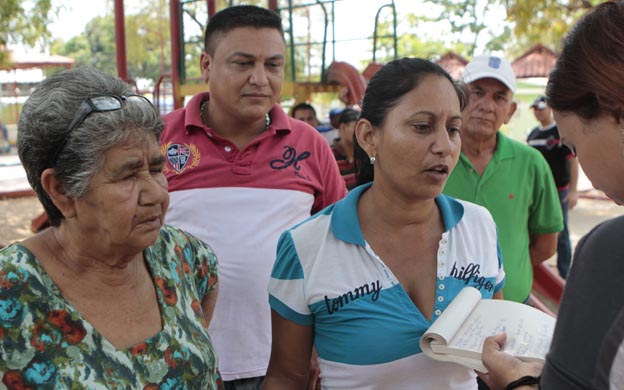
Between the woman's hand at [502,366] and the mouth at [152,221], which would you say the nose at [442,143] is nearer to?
the woman's hand at [502,366]

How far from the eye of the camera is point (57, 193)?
5.54 feet

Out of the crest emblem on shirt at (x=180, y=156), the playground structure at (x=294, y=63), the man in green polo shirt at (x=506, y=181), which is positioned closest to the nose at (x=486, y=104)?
the man in green polo shirt at (x=506, y=181)

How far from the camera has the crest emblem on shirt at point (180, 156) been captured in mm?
2621

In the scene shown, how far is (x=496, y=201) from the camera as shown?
317 centimetres

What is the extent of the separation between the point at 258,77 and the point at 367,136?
73cm

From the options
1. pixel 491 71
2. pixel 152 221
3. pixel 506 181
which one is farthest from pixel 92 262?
pixel 491 71

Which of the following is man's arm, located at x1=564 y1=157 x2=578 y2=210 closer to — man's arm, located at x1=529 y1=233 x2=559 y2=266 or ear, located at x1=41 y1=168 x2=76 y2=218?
man's arm, located at x1=529 y1=233 x2=559 y2=266

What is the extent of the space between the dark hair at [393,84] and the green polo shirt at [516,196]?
1.11m

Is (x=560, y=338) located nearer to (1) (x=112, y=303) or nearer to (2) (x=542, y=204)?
(1) (x=112, y=303)

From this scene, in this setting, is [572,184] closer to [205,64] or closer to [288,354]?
[205,64]

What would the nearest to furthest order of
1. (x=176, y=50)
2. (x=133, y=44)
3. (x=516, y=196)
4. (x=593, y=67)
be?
(x=593, y=67)
(x=516, y=196)
(x=176, y=50)
(x=133, y=44)

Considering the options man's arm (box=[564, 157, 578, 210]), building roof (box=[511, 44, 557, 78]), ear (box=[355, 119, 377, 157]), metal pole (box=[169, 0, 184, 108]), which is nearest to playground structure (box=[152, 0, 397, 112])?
metal pole (box=[169, 0, 184, 108])

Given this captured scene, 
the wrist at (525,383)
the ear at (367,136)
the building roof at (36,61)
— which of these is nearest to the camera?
the wrist at (525,383)

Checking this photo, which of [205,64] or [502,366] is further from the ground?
[205,64]
